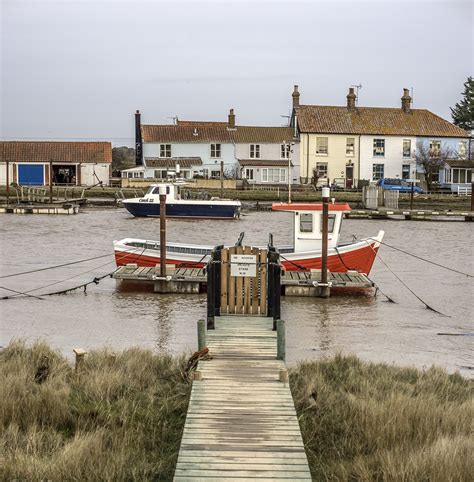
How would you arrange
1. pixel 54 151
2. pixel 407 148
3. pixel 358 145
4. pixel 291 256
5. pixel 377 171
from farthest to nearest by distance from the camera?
1. pixel 54 151
2. pixel 377 171
3. pixel 407 148
4. pixel 358 145
5. pixel 291 256

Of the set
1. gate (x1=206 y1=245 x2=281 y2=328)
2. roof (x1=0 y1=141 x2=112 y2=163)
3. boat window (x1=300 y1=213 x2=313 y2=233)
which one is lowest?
gate (x1=206 y1=245 x2=281 y2=328)

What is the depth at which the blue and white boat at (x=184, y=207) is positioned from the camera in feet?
174

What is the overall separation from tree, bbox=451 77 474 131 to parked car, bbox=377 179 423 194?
33.3m

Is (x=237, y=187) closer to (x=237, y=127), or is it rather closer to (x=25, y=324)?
(x=237, y=127)

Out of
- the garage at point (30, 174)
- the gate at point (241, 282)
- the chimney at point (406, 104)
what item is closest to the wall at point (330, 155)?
the chimney at point (406, 104)

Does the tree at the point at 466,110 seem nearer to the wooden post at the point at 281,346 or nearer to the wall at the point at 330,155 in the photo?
the wall at the point at 330,155

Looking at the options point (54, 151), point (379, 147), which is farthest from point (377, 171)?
point (54, 151)

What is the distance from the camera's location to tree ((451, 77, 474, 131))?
100938mm

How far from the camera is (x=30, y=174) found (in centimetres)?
7456

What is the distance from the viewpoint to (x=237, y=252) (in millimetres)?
15352

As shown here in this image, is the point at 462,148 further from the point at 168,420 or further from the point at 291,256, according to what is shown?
the point at 168,420

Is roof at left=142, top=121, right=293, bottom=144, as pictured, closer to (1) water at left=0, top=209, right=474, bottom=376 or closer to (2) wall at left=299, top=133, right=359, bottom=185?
(2) wall at left=299, top=133, right=359, bottom=185

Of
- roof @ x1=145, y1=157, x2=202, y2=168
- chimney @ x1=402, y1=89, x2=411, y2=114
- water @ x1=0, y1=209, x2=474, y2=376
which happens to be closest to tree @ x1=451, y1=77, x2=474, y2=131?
chimney @ x1=402, y1=89, x2=411, y2=114

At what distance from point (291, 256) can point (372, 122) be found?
53.1 meters
